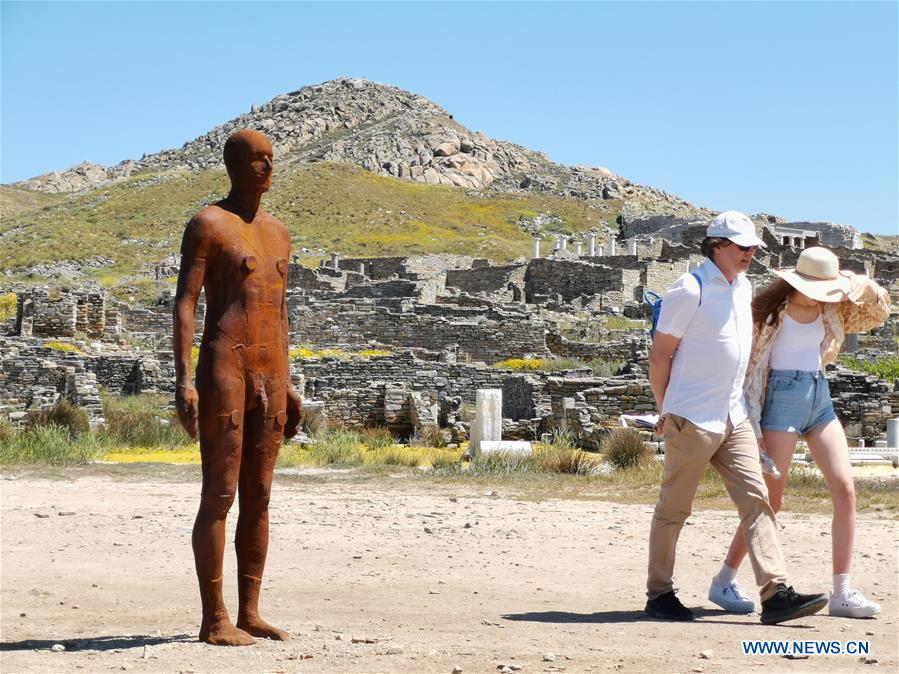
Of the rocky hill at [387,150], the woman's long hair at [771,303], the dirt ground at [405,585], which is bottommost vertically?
the dirt ground at [405,585]

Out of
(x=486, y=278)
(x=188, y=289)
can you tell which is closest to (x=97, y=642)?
(x=188, y=289)

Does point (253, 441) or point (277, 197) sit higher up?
point (277, 197)

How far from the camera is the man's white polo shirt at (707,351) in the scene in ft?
22.5

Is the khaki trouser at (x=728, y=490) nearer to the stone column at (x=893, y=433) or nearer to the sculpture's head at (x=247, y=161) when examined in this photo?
the sculpture's head at (x=247, y=161)

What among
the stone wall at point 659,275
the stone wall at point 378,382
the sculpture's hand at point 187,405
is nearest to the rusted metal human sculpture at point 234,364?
the sculpture's hand at point 187,405

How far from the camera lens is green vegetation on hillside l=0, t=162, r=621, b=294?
196 feet

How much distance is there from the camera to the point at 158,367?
74.6ft

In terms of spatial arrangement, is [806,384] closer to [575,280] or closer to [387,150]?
[575,280]

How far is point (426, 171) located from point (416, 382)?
3116 inches

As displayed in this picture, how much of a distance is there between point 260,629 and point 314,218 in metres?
68.2

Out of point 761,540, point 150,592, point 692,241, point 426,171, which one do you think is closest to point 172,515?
point 150,592

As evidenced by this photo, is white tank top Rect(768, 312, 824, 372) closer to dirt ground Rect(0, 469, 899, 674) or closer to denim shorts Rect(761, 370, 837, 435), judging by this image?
denim shorts Rect(761, 370, 837, 435)

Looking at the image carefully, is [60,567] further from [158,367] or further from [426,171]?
[426,171]

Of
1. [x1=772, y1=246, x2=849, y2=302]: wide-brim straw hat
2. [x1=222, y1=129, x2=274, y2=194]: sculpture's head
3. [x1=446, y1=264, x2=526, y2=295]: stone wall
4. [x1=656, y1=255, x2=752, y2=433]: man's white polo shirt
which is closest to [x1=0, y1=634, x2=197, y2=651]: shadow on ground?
[x1=222, y1=129, x2=274, y2=194]: sculpture's head
